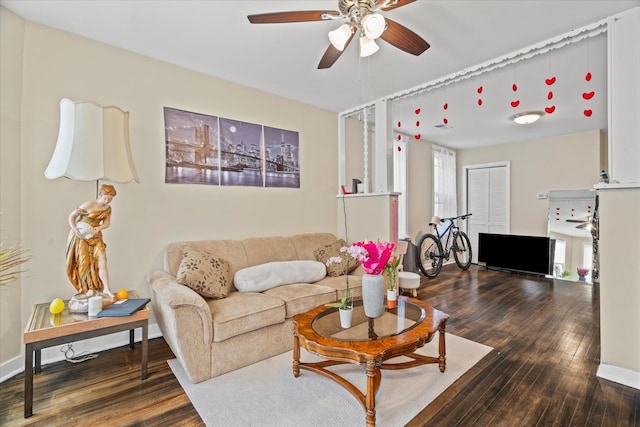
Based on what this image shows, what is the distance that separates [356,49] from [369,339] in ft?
7.80

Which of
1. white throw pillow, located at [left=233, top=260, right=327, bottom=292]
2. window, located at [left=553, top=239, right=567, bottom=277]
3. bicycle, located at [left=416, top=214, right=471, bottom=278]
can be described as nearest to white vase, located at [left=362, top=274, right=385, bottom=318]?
white throw pillow, located at [left=233, top=260, right=327, bottom=292]

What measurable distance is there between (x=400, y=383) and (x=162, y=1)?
10.1ft

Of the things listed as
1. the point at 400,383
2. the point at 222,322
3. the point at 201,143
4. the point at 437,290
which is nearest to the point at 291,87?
the point at 201,143

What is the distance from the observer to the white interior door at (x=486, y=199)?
6.12m

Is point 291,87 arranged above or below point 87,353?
above

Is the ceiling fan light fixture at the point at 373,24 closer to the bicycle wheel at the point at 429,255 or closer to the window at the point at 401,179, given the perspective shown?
the window at the point at 401,179

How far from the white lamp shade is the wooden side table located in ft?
2.89

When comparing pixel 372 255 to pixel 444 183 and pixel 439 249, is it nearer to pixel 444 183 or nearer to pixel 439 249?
pixel 439 249

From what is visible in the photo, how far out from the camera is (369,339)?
1719mm

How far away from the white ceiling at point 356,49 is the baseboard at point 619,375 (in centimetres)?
253

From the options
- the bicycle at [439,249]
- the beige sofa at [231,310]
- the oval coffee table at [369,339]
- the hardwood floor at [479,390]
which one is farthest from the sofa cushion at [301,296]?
the bicycle at [439,249]

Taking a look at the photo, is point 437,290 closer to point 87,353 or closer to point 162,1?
point 87,353

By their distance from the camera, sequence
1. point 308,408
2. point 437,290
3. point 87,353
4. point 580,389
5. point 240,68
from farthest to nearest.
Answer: point 437,290, point 240,68, point 87,353, point 580,389, point 308,408

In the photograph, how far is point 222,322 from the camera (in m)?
2.06
